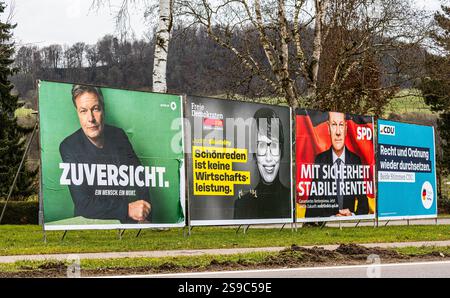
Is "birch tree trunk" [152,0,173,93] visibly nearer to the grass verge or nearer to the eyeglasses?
the eyeglasses

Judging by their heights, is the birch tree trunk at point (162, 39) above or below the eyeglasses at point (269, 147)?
above

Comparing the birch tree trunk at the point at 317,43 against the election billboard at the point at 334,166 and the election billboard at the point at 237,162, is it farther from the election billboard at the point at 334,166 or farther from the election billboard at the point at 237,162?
the election billboard at the point at 237,162

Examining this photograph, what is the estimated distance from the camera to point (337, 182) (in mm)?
24578

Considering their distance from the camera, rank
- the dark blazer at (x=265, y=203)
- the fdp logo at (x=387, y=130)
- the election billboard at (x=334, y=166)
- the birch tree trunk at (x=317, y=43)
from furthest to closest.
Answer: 1. the birch tree trunk at (x=317, y=43)
2. the fdp logo at (x=387, y=130)
3. the election billboard at (x=334, y=166)
4. the dark blazer at (x=265, y=203)

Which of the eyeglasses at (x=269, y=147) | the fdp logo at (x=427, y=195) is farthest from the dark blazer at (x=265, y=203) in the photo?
the fdp logo at (x=427, y=195)

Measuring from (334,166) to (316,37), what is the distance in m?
7.28

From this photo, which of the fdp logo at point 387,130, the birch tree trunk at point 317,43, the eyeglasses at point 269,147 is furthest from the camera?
the birch tree trunk at point 317,43

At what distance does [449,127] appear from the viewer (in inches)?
2488

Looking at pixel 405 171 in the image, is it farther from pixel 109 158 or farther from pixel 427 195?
pixel 109 158

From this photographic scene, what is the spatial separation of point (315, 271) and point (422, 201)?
54.3 feet

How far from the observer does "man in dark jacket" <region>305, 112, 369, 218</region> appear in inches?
941

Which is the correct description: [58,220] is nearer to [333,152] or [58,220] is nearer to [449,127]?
[333,152]

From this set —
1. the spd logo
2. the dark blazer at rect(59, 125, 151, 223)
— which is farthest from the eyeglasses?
the dark blazer at rect(59, 125, 151, 223)

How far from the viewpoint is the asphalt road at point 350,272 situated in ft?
37.1
